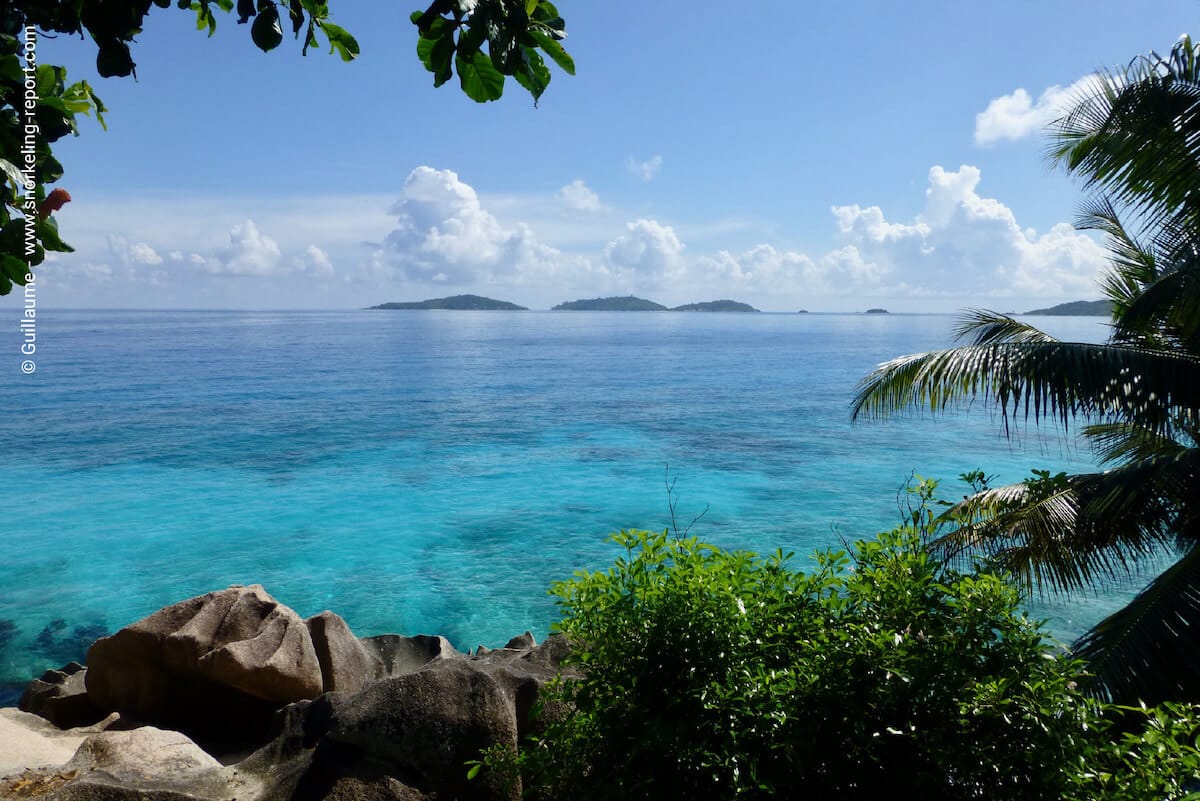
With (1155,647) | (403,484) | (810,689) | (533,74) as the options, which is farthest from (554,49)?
(403,484)

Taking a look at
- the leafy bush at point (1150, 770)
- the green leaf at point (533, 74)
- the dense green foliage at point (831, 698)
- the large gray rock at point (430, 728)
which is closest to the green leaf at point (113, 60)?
the green leaf at point (533, 74)

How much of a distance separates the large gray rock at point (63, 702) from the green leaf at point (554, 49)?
10.1 metres

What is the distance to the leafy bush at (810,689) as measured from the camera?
3123 mm

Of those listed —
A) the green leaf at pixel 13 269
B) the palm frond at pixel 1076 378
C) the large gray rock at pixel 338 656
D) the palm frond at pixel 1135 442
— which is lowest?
the large gray rock at pixel 338 656

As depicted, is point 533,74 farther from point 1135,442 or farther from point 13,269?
point 1135,442

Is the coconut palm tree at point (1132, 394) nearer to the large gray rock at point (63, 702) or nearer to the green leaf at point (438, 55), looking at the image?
the green leaf at point (438, 55)

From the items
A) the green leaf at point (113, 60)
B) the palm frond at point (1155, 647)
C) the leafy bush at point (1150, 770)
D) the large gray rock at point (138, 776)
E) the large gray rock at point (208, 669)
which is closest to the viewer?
the green leaf at point (113, 60)

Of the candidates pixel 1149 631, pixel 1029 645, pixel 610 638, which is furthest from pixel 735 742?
pixel 1149 631

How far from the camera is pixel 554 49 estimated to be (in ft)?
8.32

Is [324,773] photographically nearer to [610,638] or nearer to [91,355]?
[610,638]

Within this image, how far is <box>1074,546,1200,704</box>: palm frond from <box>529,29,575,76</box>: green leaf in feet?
21.4

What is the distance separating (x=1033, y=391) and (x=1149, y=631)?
2.27m

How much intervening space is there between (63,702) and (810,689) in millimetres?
9951

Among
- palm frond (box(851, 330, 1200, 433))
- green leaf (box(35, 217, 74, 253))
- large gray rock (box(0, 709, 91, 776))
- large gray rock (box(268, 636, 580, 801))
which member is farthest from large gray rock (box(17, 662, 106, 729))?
palm frond (box(851, 330, 1200, 433))
